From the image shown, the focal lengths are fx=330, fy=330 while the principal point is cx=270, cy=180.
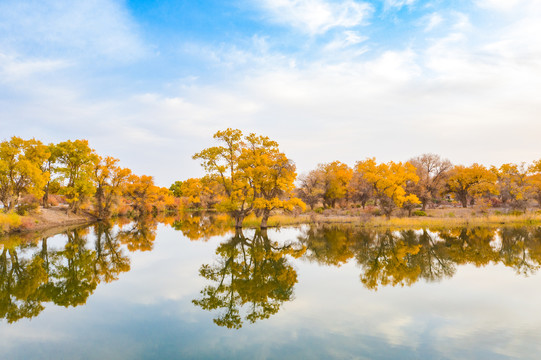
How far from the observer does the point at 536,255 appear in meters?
22.9

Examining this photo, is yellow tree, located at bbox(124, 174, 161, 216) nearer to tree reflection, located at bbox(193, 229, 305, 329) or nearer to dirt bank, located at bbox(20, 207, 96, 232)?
dirt bank, located at bbox(20, 207, 96, 232)

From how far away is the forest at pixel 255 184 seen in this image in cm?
3972

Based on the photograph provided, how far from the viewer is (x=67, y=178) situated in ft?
189

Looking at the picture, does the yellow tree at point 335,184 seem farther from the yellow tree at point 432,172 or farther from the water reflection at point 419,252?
the water reflection at point 419,252

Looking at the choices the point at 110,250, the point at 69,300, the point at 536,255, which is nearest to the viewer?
the point at 69,300

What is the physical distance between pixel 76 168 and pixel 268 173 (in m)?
38.3

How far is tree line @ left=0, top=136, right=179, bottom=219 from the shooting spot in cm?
4253

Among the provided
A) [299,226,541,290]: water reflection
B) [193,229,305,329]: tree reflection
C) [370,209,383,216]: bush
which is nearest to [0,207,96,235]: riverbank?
[193,229,305,329]: tree reflection

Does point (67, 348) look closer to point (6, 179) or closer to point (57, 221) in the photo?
point (6, 179)

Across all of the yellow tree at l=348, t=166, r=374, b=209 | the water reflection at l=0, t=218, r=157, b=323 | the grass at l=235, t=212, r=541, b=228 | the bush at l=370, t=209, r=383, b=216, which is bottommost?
the water reflection at l=0, t=218, r=157, b=323

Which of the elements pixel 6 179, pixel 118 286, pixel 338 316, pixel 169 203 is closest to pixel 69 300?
pixel 118 286

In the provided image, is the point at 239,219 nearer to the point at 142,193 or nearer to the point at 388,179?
the point at 388,179

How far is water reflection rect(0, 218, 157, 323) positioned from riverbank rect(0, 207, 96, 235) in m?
6.91

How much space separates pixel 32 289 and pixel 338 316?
1454cm
